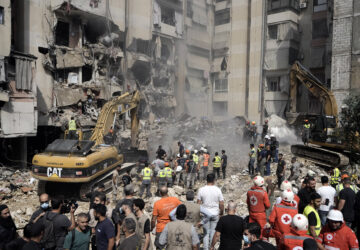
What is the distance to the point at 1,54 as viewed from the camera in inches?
569

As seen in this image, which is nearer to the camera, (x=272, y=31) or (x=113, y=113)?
(x=113, y=113)

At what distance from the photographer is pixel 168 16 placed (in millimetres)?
29578

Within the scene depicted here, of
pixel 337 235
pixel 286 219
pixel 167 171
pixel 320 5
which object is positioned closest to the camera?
pixel 337 235

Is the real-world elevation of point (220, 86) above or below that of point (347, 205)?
above

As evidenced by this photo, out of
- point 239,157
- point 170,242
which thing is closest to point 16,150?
point 239,157

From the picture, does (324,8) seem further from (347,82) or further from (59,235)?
(59,235)

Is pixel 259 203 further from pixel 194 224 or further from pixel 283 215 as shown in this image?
pixel 194 224

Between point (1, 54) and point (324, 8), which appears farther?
point (324, 8)

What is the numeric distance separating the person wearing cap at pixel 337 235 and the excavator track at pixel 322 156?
33.6 ft

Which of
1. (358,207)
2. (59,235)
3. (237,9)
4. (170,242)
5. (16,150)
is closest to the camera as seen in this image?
(170,242)

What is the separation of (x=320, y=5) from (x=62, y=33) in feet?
71.7

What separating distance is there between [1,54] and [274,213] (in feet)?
48.9

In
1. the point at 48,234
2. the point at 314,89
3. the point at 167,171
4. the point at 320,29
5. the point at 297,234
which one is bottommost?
the point at 167,171

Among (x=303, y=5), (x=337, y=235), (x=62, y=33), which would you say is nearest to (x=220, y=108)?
(x=303, y=5)
